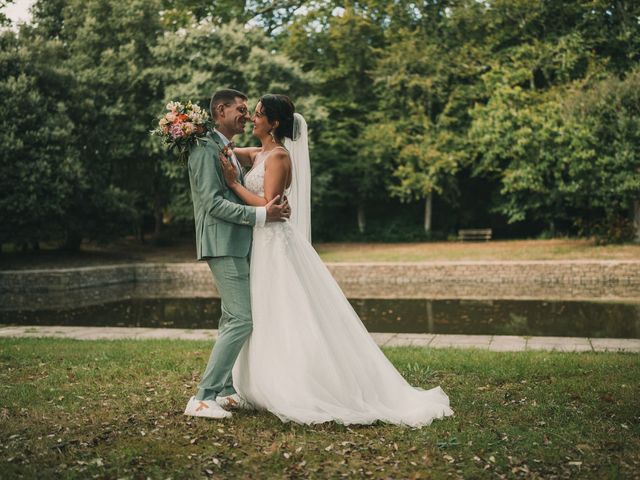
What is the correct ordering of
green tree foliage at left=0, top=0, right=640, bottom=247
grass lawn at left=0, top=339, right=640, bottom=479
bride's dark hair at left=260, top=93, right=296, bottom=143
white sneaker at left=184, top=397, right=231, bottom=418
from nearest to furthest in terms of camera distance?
grass lawn at left=0, top=339, right=640, bottom=479 → white sneaker at left=184, top=397, right=231, bottom=418 → bride's dark hair at left=260, top=93, right=296, bottom=143 → green tree foliage at left=0, top=0, right=640, bottom=247

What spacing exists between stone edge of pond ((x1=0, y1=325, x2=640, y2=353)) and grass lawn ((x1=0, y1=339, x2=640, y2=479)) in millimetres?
1093

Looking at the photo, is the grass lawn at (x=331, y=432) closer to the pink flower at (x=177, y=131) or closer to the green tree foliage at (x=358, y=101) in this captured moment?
the pink flower at (x=177, y=131)

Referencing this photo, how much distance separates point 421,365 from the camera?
6.18 m

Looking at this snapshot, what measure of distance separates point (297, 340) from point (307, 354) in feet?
0.40

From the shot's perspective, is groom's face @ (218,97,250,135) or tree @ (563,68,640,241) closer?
groom's face @ (218,97,250,135)

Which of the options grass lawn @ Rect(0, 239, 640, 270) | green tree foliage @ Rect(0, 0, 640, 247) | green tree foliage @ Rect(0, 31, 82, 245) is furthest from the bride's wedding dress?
green tree foliage @ Rect(0, 31, 82, 245)

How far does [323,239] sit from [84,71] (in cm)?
1286

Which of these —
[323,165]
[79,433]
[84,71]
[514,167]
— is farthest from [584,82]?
[79,433]

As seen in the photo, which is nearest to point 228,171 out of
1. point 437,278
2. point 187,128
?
point 187,128

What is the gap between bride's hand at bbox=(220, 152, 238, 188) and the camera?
14.5 feet

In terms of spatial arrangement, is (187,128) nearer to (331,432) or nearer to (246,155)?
(246,155)

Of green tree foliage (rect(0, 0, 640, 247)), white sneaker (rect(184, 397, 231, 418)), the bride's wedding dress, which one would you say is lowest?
white sneaker (rect(184, 397, 231, 418))

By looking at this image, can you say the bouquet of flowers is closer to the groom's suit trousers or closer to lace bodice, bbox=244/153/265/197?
lace bodice, bbox=244/153/265/197

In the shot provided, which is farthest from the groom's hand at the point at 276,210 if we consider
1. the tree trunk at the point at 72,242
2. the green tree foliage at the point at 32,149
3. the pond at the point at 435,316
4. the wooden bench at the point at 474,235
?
the wooden bench at the point at 474,235
